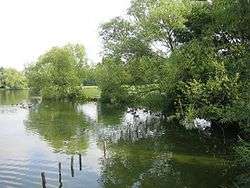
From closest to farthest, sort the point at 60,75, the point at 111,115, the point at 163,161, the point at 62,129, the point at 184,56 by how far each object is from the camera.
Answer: the point at 163,161, the point at 184,56, the point at 62,129, the point at 111,115, the point at 60,75

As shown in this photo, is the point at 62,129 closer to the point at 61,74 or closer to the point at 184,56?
the point at 184,56

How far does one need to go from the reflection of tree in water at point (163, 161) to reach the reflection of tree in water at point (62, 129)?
4150mm

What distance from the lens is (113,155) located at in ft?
154

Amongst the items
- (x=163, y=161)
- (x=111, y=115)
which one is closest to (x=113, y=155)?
(x=163, y=161)

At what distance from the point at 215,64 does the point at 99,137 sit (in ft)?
64.8

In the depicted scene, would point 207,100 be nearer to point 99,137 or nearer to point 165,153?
point 165,153

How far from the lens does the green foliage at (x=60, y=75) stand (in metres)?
140

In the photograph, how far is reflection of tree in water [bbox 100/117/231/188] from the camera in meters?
37.0

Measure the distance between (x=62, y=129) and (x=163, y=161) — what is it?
27.3m

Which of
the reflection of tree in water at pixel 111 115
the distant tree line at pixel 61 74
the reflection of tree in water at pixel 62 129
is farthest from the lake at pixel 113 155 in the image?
the distant tree line at pixel 61 74

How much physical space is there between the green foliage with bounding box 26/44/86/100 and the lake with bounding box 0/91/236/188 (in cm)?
6554

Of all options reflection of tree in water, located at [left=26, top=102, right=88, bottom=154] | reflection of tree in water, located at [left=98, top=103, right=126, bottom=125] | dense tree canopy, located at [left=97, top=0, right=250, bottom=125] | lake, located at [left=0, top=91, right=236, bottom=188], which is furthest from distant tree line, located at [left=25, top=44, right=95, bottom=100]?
lake, located at [left=0, top=91, right=236, bottom=188]

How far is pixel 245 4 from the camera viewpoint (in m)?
28.7

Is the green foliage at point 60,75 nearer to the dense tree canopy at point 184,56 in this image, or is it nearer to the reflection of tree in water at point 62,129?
the reflection of tree in water at point 62,129
